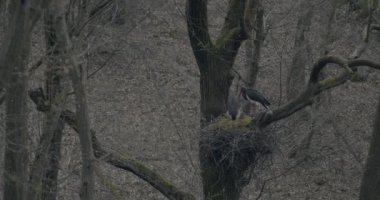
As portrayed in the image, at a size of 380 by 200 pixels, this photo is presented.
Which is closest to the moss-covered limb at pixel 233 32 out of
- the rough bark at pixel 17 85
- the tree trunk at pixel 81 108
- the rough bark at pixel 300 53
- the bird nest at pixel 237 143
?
the bird nest at pixel 237 143

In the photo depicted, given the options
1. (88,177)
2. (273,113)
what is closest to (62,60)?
(88,177)

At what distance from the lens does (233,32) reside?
11969mm

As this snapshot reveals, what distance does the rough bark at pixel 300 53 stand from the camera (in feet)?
60.7

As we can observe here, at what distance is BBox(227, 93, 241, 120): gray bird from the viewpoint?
455 inches

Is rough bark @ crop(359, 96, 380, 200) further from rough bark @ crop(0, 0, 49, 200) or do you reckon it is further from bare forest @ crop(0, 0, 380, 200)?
rough bark @ crop(0, 0, 49, 200)

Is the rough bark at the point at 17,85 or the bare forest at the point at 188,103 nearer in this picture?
the rough bark at the point at 17,85

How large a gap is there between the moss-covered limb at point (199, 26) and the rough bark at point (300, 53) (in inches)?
248

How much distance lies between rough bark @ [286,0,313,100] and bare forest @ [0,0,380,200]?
0.06 m

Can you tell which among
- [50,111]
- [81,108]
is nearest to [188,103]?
[50,111]

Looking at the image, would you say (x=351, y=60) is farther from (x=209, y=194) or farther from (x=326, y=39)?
(x=326, y=39)

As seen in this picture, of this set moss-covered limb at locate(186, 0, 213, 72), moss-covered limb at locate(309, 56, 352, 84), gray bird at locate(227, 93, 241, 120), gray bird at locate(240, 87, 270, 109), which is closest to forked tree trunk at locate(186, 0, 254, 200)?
moss-covered limb at locate(186, 0, 213, 72)

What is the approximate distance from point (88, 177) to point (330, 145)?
1434cm

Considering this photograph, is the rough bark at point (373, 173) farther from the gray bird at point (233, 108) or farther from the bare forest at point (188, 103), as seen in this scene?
the gray bird at point (233, 108)

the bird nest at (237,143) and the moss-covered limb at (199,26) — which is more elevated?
the moss-covered limb at (199,26)
